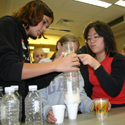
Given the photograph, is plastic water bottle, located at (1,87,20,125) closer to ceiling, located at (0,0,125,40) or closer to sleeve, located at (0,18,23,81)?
sleeve, located at (0,18,23,81)

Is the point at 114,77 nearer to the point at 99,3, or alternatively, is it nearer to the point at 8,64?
the point at 8,64

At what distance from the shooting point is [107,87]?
3.53ft

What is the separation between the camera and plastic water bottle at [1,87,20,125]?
719 mm

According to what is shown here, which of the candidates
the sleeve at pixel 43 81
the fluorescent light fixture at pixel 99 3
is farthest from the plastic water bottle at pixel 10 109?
the fluorescent light fixture at pixel 99 3

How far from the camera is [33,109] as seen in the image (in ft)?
2.57

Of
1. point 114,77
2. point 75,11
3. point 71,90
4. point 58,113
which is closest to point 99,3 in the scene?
point 75,11

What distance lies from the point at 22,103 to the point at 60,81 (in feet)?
1.50

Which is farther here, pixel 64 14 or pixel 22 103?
pixel 64 14

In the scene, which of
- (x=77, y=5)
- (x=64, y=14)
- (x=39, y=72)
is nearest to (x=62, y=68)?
(x=39, y=72)

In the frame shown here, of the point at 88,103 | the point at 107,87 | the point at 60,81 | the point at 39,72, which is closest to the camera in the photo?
the point at 39,72

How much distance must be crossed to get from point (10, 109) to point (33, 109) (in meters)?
0.12

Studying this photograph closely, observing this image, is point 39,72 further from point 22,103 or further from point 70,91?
point 22,103

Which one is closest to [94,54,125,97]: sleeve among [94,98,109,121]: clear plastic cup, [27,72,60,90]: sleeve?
[94,98,109,121]: clear plastic cup

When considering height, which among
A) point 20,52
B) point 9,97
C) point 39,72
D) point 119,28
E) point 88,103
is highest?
point 119,28
